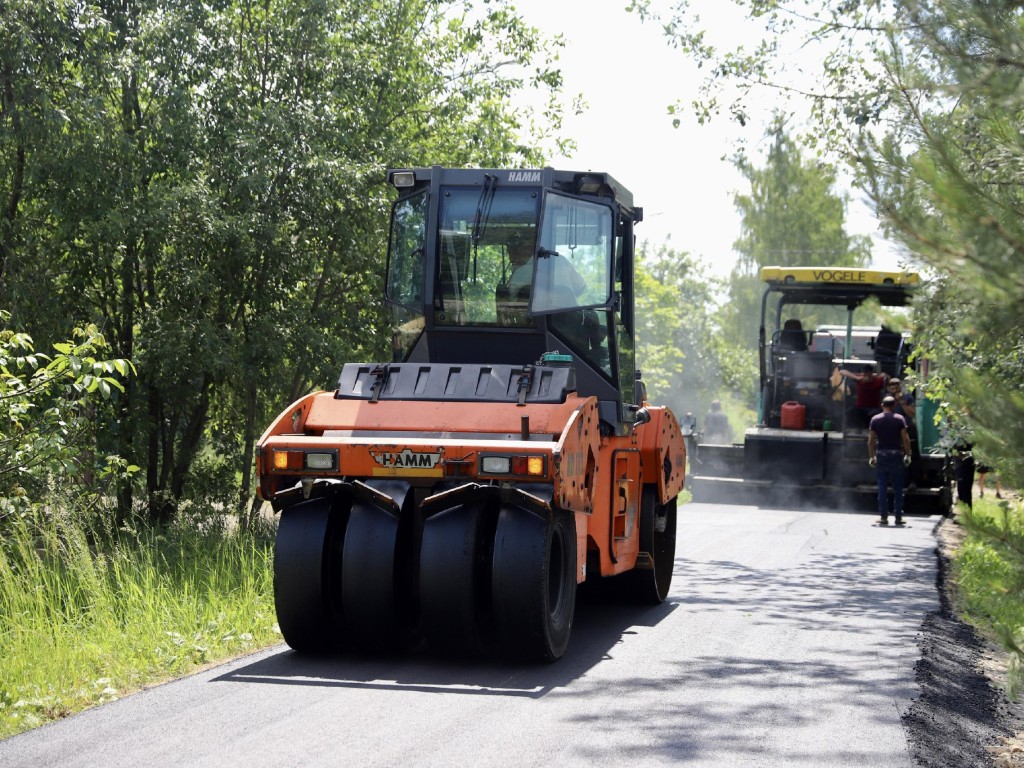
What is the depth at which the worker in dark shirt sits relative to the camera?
17.8 meters

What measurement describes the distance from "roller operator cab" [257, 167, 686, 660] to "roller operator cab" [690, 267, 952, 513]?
1052 centimetres

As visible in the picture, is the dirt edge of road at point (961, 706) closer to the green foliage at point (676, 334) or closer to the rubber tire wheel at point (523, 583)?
the rubber tire wheel at point (523, 583)

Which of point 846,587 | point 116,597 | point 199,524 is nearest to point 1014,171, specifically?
point 846,587

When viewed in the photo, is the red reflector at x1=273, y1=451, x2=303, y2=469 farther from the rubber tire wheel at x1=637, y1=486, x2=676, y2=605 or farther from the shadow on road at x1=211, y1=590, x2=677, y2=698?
the rubber tire wheel at x1=637, y1=486, x2=676, y2=605

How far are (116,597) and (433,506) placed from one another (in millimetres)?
2723

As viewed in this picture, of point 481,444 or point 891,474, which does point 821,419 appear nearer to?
point 891,474

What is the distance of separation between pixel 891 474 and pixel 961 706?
1128cm

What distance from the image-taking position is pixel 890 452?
1780 centimetres

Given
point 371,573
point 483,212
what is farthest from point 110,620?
point 483,212

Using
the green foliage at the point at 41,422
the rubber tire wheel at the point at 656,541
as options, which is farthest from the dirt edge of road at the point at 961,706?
the green foliage at the point at 41,422

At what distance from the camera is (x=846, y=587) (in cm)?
1157

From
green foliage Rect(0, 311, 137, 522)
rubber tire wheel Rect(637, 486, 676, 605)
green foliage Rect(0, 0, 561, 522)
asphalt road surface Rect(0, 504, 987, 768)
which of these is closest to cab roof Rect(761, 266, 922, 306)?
green foliage Rect(0, 0, 561, 522)

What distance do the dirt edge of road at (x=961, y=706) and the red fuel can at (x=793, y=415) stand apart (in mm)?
11528

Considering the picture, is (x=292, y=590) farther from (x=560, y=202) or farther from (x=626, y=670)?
(x=560, y=202)
